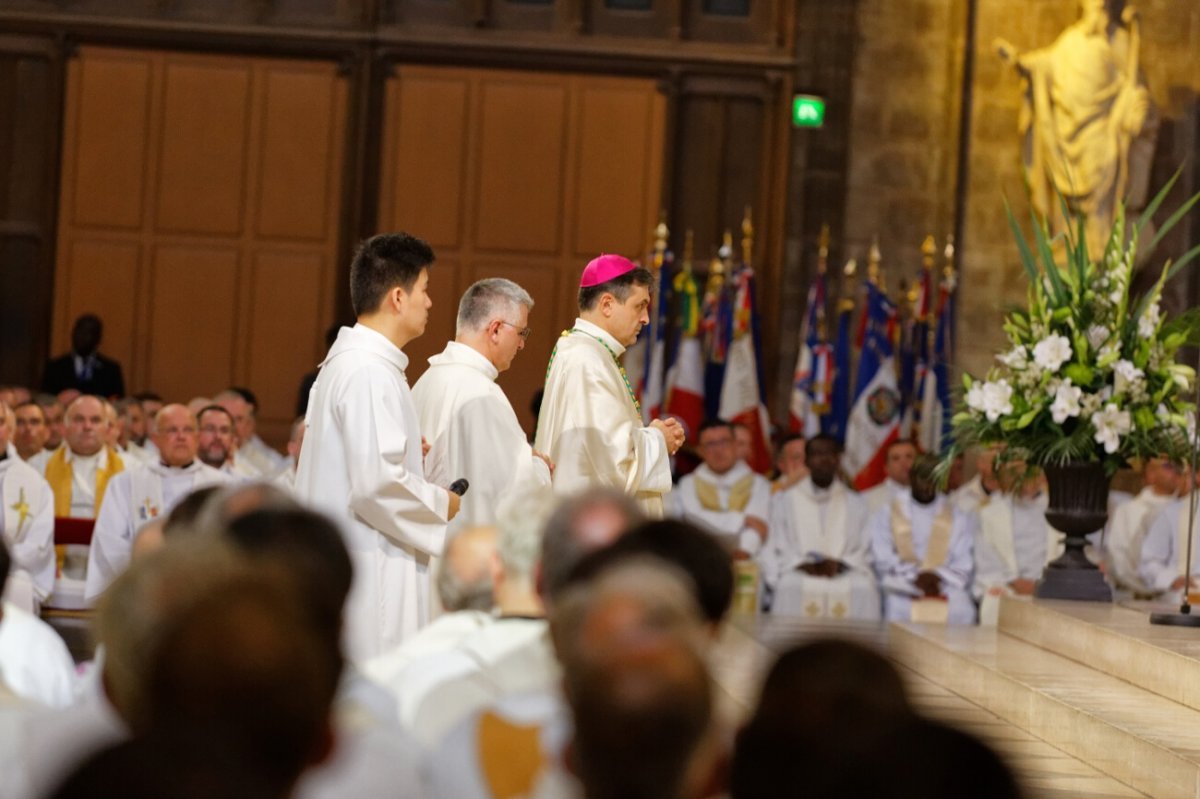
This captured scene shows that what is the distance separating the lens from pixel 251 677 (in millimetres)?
1760

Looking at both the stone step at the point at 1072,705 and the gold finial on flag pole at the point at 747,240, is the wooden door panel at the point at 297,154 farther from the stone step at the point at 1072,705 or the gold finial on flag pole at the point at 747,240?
the stone step at the point at 1072,705

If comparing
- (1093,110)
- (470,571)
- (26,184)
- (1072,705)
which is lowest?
(1072,705)

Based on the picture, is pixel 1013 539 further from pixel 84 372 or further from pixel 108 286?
pixel 108 286

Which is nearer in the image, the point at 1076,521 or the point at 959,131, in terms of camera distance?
the point at 1076,521

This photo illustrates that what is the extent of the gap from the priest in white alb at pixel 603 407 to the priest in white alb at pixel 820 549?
5.43m

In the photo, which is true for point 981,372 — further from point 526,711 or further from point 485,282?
point 526,711

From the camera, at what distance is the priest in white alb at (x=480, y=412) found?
246 inches

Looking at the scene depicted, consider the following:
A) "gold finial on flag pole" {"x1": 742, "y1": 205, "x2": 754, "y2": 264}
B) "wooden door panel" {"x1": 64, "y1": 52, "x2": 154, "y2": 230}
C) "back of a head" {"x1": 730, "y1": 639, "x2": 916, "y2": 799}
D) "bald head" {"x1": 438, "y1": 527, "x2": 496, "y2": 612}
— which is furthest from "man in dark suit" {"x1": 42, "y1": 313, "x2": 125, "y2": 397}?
"back of a head" {"x1": 730, "y1": 639, "x2": 916, "y2": 799}

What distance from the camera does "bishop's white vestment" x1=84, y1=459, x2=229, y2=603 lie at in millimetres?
9594

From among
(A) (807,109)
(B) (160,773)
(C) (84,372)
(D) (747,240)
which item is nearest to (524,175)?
(D) (747,240)

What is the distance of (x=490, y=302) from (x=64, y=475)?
18.8 ft

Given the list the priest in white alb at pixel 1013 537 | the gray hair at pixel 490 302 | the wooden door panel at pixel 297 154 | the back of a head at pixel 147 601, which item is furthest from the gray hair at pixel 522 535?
the wooden door panel at pixel 297 154

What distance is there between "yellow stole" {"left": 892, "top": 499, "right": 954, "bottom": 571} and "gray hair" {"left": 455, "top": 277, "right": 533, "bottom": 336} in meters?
6.14

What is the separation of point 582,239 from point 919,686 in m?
7.29
